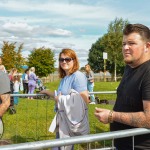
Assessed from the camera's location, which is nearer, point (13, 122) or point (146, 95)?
point (146, 95)

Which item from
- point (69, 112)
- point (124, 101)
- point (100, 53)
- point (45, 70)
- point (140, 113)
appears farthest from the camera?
point (100, 53)

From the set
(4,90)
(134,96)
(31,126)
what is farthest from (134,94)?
(31,126)

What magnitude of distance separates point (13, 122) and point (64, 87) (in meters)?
4.01

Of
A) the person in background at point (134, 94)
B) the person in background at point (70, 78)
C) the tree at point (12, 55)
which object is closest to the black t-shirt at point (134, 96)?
the person in background at point (134, 94)

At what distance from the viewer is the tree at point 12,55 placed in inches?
1850

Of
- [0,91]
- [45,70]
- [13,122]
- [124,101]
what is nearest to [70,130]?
[0,91]

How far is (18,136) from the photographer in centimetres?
655

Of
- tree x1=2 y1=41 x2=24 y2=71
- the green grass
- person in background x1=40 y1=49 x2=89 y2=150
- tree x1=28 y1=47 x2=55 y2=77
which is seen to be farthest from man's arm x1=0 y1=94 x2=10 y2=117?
tree x1=28 y1=47 x2=55 y2=77

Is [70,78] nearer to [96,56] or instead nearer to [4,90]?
[4,90]

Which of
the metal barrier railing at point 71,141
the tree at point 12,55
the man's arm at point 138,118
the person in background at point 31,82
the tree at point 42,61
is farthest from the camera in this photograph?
the tree at point 42,61

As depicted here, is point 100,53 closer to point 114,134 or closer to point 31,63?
point 31,63

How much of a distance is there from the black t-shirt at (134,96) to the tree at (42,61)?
171ft

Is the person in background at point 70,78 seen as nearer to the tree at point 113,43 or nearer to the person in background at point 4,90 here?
the person in background at point 4,90

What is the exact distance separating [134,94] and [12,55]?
47.6 metres
